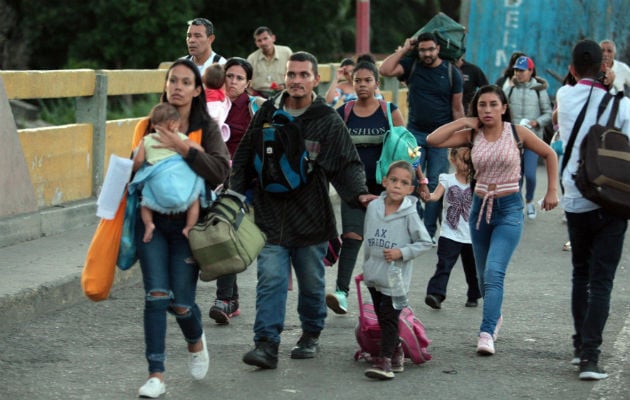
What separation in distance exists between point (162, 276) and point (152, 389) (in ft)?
1.80

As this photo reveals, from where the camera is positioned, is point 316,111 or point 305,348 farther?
point 305,348

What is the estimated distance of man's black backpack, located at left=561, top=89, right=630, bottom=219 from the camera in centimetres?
700

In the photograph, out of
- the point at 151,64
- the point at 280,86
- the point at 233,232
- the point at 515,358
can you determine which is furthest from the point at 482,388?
the point at 151,64

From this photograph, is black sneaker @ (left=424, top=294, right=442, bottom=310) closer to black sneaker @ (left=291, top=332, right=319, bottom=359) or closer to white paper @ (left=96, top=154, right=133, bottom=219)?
black sneaker @ (left=291, top=332, right=319, bottom=359)

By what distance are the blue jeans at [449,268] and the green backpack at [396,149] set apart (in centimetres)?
72

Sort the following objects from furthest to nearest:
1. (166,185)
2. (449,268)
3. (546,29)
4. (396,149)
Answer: (546,29) → (449,268) → (396,149) → (166,185)

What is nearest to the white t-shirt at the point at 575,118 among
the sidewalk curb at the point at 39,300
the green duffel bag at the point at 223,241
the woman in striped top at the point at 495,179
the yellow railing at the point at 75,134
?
the woman in striped top at the point at 495,179

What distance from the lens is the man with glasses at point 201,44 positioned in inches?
382

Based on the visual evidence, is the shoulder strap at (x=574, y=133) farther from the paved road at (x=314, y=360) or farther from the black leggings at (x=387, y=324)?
the black leggings at (x=387, y=324)

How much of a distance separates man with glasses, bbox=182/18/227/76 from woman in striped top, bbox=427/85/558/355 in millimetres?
2476

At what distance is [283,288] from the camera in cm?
736

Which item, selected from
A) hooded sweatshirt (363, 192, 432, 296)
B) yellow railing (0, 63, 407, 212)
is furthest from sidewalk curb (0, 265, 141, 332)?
hooded sweatshirt (363, 192, 432, 296)

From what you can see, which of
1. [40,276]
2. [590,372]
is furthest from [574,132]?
[40,276]

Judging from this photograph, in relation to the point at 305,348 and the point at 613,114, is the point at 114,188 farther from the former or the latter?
the point at 613,114
